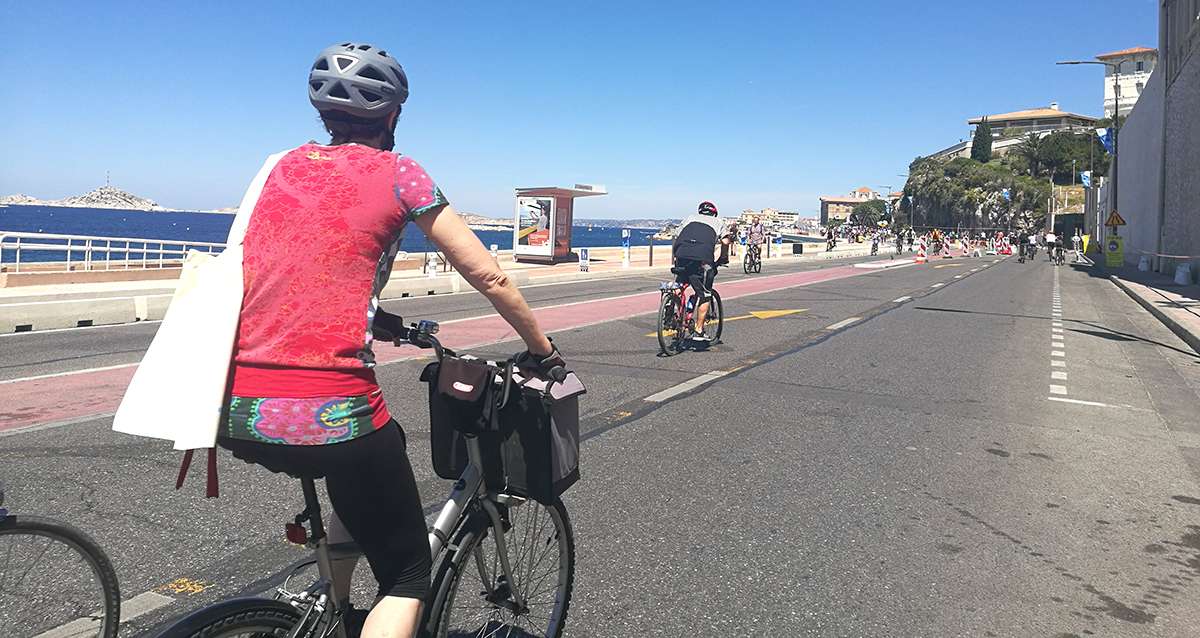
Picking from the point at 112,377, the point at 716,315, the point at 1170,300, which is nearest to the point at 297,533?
the point at 112,377

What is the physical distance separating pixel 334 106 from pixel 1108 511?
15.9ft

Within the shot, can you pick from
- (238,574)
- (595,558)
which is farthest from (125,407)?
(595,558)

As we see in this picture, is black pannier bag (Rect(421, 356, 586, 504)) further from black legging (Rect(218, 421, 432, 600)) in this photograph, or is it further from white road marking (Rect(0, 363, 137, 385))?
white road marking (Rect(0, 363, 137, 385))

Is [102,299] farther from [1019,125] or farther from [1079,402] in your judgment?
[1019,125]

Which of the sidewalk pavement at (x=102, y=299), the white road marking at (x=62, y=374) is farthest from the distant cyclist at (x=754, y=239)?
the white road marking at (x=62, y=374)

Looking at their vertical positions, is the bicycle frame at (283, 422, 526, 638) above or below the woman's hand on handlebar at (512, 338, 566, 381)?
below

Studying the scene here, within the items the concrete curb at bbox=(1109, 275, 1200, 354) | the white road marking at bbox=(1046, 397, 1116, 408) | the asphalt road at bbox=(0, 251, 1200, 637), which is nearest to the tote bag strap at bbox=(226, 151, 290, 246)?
the asphalt road at bbox=(0, 251, 1200, 637)

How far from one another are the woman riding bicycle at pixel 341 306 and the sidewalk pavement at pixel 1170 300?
13787 millimetres

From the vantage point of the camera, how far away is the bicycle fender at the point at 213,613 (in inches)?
72.5

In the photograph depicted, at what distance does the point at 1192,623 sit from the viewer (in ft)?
11.9

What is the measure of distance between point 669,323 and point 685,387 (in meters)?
2.27

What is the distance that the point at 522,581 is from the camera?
9.66 ft

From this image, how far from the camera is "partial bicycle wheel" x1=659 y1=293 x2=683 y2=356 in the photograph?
10672 mm

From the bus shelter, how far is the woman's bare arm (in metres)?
31.5
